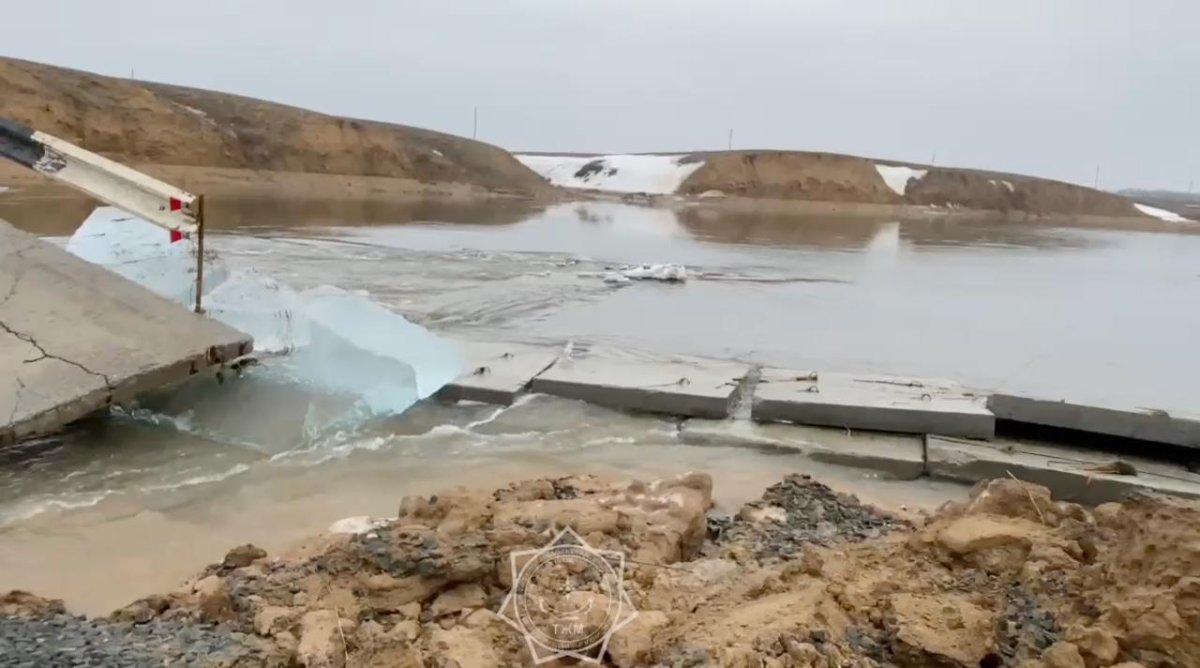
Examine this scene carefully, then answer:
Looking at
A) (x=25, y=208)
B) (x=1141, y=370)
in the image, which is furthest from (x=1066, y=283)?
(x=25, y=208)

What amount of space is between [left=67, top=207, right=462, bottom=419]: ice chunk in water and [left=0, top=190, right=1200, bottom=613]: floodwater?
0.71ft

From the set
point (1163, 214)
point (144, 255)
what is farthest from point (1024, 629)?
point (1163, 214)

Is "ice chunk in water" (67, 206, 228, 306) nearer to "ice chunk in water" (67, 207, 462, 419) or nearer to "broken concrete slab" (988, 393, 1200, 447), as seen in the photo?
"ice chunk in water" (67, 207, 462, 419)

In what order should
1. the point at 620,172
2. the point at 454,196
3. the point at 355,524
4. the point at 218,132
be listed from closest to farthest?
the point at 355,524 < the point at 218,132 < the point at 454,196 < the point at 620,172

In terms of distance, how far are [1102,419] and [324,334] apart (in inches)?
211

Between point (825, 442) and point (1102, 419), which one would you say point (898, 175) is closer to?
point (1102, 419)

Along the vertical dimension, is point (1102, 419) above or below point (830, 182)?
below

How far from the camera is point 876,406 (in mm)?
6438

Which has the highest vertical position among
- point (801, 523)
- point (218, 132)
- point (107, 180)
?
point (218, 132)

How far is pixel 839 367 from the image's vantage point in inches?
340

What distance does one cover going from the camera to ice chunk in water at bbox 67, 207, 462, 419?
21.4 ft

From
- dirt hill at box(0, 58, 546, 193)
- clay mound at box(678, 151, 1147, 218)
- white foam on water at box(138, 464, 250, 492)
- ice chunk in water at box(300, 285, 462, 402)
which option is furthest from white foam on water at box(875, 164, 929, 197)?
white foam on water at box(138, 464, 250, 492)

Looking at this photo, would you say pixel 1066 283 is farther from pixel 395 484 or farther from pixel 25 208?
pixel 25 208

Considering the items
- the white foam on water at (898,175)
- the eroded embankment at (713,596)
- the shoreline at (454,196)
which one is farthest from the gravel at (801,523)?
the white foam on water at (898,175)
